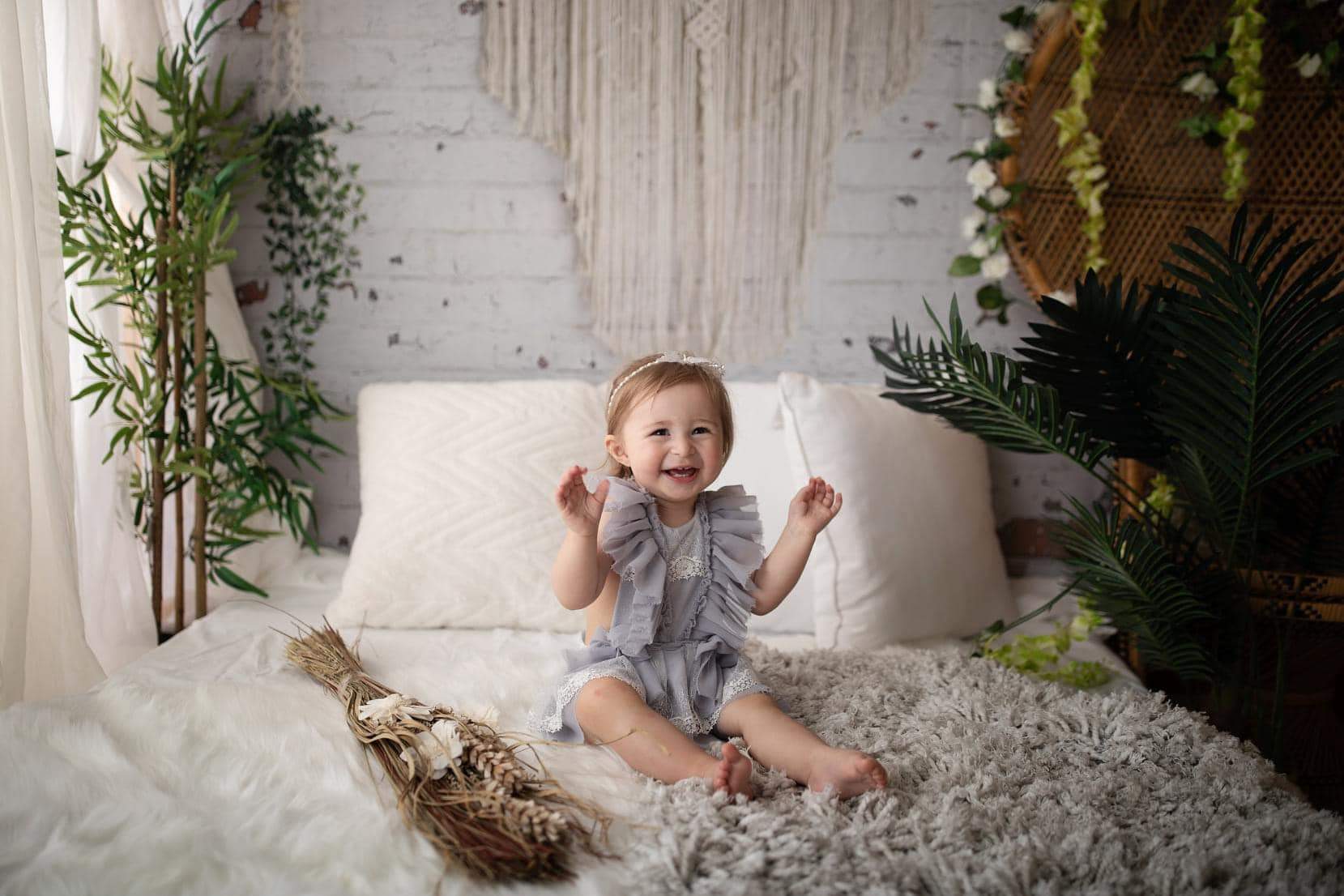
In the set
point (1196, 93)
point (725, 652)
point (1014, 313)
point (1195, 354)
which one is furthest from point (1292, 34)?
point (725, 652)

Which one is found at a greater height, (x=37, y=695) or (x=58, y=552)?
(x=58, y=552)

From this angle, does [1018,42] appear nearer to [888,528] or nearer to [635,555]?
[888,528]

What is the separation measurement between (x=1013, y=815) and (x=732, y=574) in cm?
53

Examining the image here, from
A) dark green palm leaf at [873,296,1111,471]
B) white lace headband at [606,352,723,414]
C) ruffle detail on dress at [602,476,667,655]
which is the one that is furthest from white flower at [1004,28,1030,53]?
ruffle detail on dress at [602,476,667,655]

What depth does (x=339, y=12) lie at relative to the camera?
2.21m

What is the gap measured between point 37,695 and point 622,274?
4.73 feet

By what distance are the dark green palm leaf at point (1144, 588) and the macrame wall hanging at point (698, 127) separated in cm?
95

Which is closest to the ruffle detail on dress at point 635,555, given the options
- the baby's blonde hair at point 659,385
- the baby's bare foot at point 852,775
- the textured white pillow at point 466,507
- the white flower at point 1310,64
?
the baby's blonde hair at point 659,385

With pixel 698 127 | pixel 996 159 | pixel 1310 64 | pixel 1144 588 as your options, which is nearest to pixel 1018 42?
pixel 996 159

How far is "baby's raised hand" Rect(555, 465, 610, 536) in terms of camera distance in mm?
1242

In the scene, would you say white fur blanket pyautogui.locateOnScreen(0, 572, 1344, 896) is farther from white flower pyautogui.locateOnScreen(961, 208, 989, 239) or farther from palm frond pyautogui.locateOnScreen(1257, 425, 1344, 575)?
white flower pyautogui.locateOnScreen(961, 208, 989, 239)

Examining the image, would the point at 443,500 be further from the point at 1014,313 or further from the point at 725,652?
the point at 1014,313

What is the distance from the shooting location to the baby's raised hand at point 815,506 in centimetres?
135

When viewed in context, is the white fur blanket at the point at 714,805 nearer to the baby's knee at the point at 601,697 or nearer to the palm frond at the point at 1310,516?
the baby's knee at the point at 601,697
